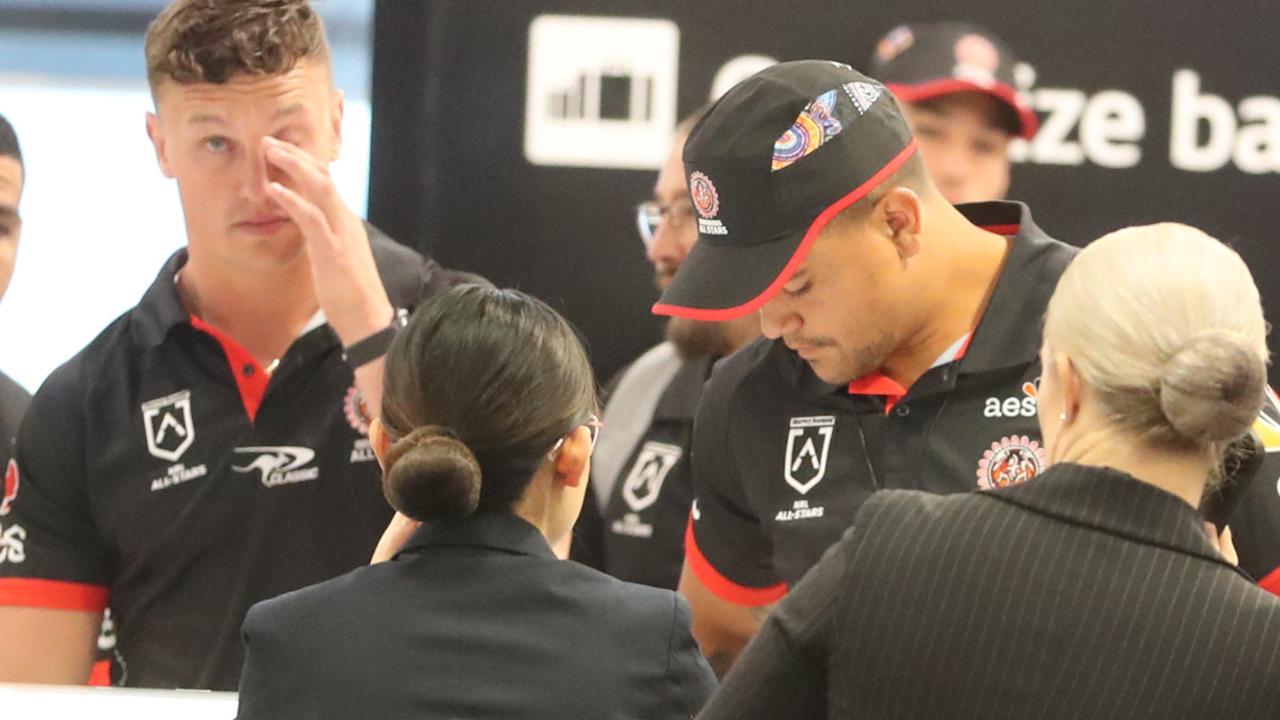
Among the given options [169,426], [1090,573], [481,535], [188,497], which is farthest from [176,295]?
[1090,573]

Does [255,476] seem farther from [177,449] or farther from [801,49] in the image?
[801,49]

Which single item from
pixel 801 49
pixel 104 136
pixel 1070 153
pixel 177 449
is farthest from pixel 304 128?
pixel 1070 153

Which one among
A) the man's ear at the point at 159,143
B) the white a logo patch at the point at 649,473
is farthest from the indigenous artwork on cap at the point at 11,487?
the white a logo patch at the point at 649,473

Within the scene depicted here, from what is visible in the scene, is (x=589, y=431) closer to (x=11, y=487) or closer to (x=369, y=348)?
(x=369, y=348)

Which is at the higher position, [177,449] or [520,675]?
[520,675]

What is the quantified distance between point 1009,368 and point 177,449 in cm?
145

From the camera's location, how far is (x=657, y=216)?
3797 millimetres

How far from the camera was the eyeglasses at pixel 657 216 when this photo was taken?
372 centimetres

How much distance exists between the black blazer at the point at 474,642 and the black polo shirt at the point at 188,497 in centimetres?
118

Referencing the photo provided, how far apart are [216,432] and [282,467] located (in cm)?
14

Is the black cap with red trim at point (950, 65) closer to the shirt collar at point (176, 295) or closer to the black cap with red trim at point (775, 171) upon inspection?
the shirt collar at point (176, 295)

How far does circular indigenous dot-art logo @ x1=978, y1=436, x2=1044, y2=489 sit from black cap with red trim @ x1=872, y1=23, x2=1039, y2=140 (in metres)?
1.62

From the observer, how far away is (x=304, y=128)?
2.82 meters

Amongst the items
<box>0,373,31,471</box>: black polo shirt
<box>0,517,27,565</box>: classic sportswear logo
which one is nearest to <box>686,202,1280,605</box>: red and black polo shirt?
<box>0,517,27,565</box>: classic sportswear logo
